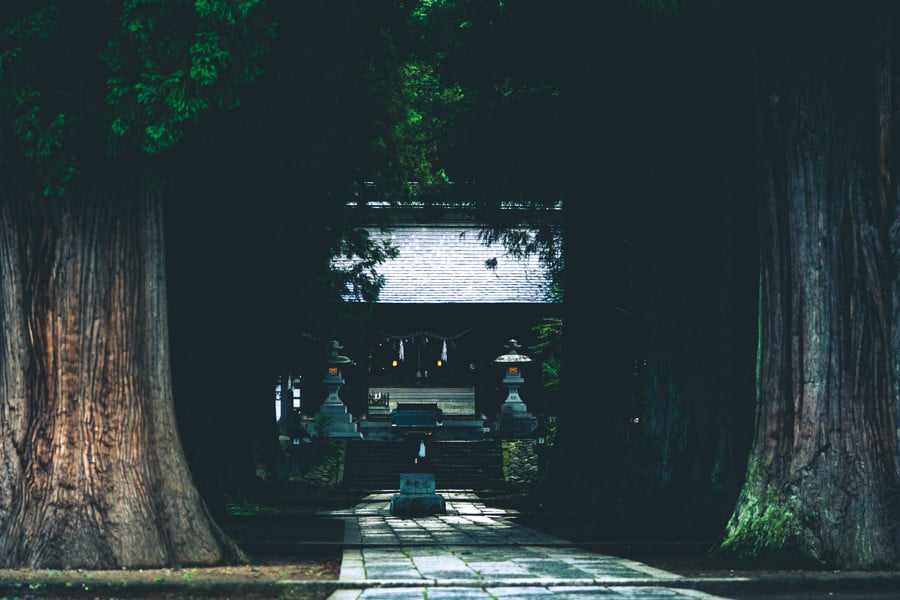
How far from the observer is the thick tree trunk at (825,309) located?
8828mm

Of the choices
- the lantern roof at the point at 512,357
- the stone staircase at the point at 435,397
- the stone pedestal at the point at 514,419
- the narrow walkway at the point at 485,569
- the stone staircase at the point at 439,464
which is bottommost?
the stone staircase at the point at 439,464

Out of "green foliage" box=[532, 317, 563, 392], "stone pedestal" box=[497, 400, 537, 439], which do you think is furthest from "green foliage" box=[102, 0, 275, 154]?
"stone pedestal" box=[497, 400, 537, 439]

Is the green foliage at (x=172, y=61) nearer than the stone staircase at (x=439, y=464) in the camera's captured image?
Yes

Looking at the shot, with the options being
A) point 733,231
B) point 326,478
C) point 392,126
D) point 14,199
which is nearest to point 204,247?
point 392,126

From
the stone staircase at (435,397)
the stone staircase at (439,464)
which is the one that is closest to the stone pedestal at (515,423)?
the stone staircase at (439,464)

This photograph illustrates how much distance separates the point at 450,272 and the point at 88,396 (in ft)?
85.1

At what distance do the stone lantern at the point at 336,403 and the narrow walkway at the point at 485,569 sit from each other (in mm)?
16869

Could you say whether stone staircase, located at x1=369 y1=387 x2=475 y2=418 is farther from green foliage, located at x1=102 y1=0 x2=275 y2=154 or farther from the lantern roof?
green foliage, located at x1=102 y1=0 x2=275 y2=154

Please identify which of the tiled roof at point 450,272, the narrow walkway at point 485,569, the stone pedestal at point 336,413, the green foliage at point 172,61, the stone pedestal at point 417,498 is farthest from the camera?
the tiled roof at point 450,272

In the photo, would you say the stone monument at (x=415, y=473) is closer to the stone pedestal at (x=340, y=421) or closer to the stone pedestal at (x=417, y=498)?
the stone pedestal at (x=417, y=498)

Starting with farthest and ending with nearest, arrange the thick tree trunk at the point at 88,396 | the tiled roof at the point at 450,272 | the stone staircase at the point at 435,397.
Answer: the stone staircase at the point at 435,397
the tiled roof at the point at 450,272
the thick tree trunk at the point at 88,396

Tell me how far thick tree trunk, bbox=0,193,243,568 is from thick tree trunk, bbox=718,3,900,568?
15.6 ft

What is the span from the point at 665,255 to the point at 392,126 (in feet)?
17.9

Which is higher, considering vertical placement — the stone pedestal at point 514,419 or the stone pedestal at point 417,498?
the stone pedestal at point 514,419
